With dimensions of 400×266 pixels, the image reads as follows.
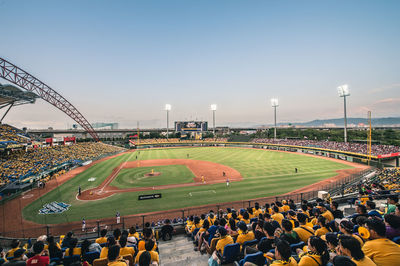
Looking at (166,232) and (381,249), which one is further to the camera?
(166,232)

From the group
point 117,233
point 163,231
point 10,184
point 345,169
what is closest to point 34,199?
point 10,184

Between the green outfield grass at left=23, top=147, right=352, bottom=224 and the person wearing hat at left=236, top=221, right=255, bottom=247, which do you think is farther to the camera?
the green outfield grass at left=23, top=147, right=352, bottom=224

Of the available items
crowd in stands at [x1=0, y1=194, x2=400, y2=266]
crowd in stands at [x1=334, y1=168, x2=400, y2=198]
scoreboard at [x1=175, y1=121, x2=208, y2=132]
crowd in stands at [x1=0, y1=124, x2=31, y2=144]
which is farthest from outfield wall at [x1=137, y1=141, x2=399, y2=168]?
crowd in stands at [x1=0, y1=194, x2=400, y2=266]

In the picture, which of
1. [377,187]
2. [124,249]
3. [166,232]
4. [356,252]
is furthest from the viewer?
[377,187]

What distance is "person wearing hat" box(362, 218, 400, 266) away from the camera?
3.06 metres

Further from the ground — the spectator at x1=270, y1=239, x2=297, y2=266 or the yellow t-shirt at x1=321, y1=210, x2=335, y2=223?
the spectator at x1=270, y1=239, x2=297, y2=266

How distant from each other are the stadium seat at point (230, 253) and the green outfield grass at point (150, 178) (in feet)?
74.8

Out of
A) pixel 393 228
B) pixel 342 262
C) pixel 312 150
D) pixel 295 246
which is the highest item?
pixel 342 262

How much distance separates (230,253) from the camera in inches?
182

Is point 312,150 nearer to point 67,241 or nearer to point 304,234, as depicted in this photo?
point 304,234

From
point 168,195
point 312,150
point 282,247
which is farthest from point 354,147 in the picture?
point 282,247

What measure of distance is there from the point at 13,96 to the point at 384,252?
154ft

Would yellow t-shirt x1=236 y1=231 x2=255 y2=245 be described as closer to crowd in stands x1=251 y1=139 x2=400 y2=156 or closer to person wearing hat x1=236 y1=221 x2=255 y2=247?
person wearing hat x1=236 y1=221 x2=255 y2=247

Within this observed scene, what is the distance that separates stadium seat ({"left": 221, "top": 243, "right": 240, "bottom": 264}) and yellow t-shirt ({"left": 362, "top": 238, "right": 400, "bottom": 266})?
2.73 meters
